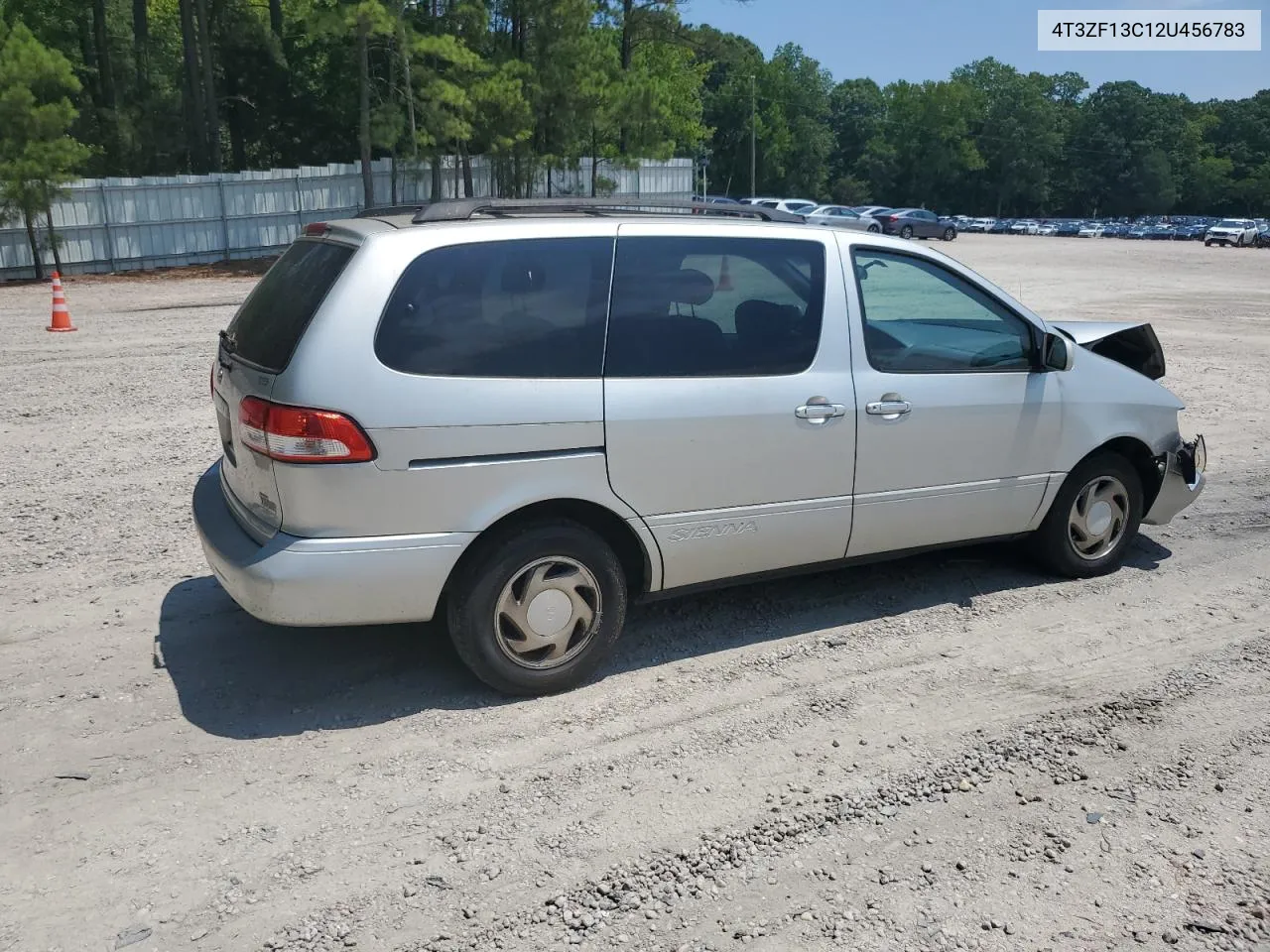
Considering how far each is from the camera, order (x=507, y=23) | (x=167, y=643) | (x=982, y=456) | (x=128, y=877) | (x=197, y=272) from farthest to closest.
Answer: (x=507, y=23) → (x=197, y=272) → (x=982, y=456) → (x=167, y=643) → (x=128, y=877)

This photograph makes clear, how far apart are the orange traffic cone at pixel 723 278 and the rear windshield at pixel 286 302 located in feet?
5.12

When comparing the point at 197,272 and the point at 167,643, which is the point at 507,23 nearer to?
the point at 197,272

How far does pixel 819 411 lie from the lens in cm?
482

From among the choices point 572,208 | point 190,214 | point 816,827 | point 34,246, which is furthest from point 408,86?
point 816,827

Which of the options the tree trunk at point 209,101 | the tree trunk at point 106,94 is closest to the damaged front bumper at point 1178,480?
the tree trunk at point 209,101

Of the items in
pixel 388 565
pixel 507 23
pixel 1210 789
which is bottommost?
pixel 1210 789

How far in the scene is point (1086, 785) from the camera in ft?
12.8

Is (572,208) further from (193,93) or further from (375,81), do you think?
(193,93)

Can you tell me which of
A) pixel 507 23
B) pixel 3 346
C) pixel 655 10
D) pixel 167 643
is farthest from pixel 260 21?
pixel 167 643

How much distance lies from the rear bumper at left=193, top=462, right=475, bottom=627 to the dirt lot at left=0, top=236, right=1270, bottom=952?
0.48 m

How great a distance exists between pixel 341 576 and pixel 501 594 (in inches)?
24.5

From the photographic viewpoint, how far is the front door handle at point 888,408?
16.3 feet

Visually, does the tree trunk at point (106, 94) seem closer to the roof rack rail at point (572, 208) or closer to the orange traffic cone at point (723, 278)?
the roof rack rail at point (572, 208)

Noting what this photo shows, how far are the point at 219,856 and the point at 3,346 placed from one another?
43.2ft
